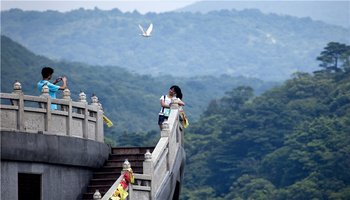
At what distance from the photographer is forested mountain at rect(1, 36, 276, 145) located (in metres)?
142

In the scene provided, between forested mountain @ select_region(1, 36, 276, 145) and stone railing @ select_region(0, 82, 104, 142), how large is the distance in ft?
335

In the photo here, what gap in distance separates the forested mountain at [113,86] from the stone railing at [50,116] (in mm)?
101986

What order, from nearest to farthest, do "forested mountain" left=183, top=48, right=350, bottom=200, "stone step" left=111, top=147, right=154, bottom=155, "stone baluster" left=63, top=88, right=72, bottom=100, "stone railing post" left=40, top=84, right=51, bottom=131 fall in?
"stone railing post" left=40, top=84, right=51, bottom=131, "stone baluster" left=63, top=88, right=72, bottom=100, "stone step" left=111, top=147, right=154, bottom=155, "forested mountain" left=183, top=48, right=350, bottom=200

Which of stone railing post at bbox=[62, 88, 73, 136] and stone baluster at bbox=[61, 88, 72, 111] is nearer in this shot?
stone railing post at bbox=[62, 88, 73, 136]

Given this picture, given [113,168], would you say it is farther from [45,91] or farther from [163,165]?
[45,91]

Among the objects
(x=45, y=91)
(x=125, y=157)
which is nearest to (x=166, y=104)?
(x=125, y=157)

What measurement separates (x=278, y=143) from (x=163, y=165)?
82.7 metres

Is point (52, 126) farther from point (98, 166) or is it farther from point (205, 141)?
point (205, 141)

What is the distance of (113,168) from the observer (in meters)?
28.4

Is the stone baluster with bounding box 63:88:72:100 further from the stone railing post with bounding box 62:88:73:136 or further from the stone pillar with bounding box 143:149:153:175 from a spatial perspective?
the stone pillar with bounding box 143:149:153:175

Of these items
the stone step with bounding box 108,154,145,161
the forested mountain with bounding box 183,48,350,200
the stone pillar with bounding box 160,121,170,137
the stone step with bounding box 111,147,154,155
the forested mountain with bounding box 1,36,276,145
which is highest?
the forested mountain with bounding box 1,36,276,145

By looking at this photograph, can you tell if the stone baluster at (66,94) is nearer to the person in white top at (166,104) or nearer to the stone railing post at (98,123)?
the stone railing post at (98,123)

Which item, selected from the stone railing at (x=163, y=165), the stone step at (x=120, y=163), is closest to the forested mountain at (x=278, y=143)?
the stone railing at (x=163, y=165)

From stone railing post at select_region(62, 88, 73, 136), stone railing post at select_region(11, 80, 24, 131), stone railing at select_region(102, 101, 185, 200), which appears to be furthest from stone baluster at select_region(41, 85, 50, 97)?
stone railing at select_region(102, 101, 185, 200)
